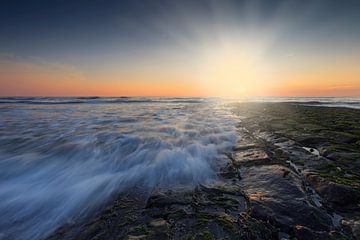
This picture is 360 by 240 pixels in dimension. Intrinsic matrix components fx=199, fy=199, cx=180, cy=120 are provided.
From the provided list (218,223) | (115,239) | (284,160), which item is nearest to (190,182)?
(218,223)

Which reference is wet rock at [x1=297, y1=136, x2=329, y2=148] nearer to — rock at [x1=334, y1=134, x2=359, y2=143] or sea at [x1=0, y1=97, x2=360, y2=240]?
rock at [x1=334, y1=134, x2=359, y2=143]

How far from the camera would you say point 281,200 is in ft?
11.3

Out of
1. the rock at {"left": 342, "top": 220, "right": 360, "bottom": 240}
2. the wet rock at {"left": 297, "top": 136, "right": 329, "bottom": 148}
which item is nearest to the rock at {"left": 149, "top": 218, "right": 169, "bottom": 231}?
the rock at {"left": 342, "top": 220, "right": 360, "bottom": 240}

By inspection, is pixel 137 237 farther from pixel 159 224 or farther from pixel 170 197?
pixel 170 197

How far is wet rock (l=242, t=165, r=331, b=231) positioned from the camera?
9.55 ft

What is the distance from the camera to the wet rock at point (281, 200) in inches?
115

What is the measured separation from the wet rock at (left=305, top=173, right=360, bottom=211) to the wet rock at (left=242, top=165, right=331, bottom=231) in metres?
0.32

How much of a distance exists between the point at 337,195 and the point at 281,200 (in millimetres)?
1007

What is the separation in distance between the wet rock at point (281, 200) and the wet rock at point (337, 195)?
0.32m

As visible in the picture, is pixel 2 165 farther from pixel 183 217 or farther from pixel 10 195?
pixel 183 217

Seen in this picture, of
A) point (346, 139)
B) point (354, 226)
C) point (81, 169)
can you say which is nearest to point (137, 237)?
point (354, 226)

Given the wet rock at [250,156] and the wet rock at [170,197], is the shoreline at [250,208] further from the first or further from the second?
the wet rock at [250,156]

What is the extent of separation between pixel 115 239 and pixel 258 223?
6.76ft

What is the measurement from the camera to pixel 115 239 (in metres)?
2.76
